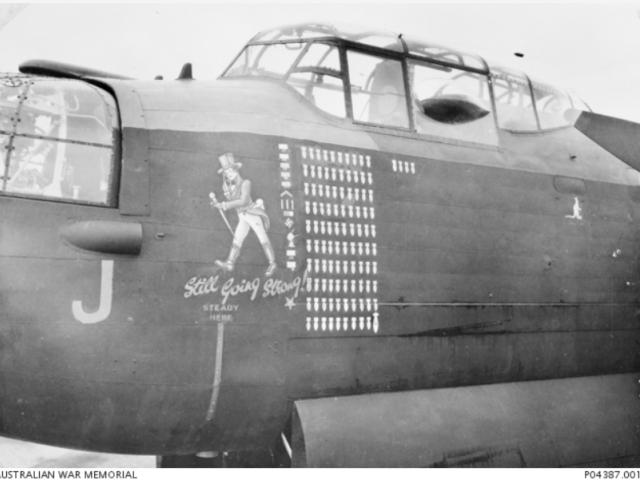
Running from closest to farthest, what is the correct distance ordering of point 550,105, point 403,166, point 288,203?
point 288,203, point 403,166, point 550,105

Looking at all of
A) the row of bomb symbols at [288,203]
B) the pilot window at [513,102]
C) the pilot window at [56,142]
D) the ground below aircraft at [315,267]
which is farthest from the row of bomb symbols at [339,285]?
the pilot window at [513,102]

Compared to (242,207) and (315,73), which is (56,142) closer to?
(242,207)

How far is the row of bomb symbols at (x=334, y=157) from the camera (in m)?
5.48

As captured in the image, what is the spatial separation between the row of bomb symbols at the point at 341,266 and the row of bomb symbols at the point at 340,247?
0.08 metres

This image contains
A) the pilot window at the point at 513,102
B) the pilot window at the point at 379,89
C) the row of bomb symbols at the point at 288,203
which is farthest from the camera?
the pilot window at the point at 513,102

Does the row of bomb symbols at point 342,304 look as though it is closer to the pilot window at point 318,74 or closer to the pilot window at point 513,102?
the pilot window at point 318,74

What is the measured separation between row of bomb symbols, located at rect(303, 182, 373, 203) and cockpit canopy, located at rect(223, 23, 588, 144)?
0.78 m

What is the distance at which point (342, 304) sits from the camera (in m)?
5.41

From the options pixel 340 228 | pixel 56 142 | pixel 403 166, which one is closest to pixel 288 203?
pixel 340 228

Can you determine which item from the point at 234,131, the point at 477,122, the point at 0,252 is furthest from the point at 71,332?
the point at 477,122

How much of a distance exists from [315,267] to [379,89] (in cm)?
219

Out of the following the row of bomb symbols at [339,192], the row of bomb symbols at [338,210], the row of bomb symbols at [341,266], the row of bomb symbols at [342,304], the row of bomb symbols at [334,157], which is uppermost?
the row of bomb symbols at [334,157]
